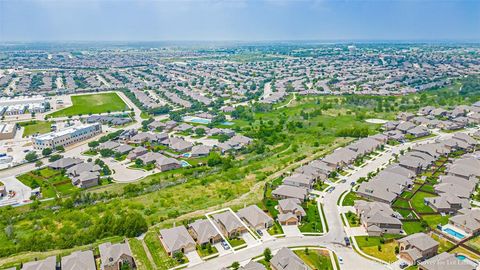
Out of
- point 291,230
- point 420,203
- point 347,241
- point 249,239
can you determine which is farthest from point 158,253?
point 420,203

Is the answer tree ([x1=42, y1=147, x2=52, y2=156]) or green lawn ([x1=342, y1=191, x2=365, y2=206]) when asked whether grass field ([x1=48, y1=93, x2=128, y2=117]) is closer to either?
tree ([x1=42, y1=147, x2=52, y2=156])

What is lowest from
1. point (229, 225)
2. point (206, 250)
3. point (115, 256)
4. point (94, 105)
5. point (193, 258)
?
point (193, 258)

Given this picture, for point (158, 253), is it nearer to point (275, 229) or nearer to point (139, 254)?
point (139, 254)

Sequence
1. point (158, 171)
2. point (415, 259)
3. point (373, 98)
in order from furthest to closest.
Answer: point (373, 98)
point (158, 171)
point (415, 259)

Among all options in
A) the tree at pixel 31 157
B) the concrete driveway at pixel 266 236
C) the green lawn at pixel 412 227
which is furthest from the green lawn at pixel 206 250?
the tree at pixel 31 157

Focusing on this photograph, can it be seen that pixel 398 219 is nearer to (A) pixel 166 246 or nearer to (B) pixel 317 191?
(B) pixel 317 191

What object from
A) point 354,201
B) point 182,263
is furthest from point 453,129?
point 182,263
